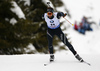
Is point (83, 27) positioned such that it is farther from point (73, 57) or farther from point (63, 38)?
point (63, 38)

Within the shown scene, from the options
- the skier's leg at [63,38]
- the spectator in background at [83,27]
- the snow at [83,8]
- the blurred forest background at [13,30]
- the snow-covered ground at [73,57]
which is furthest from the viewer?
the snow at [83,8]

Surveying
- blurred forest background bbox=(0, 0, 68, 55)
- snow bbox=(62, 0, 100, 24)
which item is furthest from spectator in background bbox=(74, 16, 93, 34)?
blurred forest background bbox=(0, 0, 68, 55)

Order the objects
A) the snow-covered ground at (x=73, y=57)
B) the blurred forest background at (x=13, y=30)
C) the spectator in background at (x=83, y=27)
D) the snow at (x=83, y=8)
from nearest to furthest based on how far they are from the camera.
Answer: the snow-covered ground at (x=73, y=57) → the blurred forest background at (x=13, y=30) → the spectator in background at (x=83, y=27) → the snow at (x=83, y=8)

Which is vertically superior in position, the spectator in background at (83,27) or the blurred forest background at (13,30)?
the blurred forest background at (13,30)

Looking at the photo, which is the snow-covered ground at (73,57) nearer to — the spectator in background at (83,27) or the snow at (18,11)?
the spectator in background at (83,27)

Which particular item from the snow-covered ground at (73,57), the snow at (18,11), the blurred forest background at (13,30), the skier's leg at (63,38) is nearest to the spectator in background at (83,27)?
the snow-covered ground at (73,57)

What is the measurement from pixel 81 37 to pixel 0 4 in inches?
689

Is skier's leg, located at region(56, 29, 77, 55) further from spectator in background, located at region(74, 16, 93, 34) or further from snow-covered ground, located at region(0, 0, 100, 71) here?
spectator in background, located at region(74, 16, 93, 34)

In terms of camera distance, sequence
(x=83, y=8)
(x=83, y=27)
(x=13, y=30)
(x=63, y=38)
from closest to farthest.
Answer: (x=63, y=38)
(x=13, y=30)
(x=83, y=27)
(x=83, y=8)

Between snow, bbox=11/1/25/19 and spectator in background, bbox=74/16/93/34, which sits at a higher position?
snow, bbox=11/1/25/19

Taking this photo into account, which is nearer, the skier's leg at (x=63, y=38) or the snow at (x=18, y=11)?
the skier's leg at (x=63, y=38)

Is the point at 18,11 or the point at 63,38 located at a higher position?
the point at 18,11

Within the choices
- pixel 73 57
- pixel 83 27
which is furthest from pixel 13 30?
pixel 83 27

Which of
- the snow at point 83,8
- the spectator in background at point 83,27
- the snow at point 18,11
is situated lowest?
the spectator in background at point 83,27
